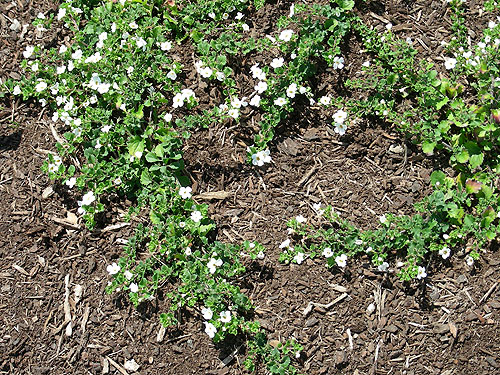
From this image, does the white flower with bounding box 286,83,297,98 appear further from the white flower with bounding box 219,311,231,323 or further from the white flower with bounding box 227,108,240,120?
the white flower with bounding box 219,311,231,323

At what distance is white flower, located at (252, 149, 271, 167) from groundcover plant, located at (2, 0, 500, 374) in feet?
0.03

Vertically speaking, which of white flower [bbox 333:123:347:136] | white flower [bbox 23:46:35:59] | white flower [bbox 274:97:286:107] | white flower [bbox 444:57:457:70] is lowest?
white flower [bbox 23:46:35:59]

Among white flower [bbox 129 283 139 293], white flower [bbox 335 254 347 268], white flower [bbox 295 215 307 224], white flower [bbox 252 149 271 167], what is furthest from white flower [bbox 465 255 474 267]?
white flower [bbox 129 283 139 293]

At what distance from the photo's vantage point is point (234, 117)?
12.3 ft

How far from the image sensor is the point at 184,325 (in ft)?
11.6

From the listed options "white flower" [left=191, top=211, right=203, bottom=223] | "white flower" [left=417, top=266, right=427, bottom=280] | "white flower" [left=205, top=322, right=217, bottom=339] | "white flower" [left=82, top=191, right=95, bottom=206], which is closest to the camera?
"white flower" [left=205, top=322, right=217, bottom=339]

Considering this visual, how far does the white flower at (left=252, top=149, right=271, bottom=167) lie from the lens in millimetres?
3744

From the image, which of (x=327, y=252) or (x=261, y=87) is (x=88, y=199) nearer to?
(x=261, y=87)

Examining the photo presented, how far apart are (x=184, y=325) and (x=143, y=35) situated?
84.3 inches

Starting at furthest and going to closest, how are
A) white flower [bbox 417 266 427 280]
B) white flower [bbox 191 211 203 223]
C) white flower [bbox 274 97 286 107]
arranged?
white flower [bbox 274 97 286 107]
white flower [bbox 191 211 203 223]
white flower [bbox 417 266 427 280]

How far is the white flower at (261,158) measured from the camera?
12.3 ft

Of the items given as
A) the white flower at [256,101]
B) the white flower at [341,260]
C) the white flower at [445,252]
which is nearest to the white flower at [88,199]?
the white flower at [256,101]

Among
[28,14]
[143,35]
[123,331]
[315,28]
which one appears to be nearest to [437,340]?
[123,331]

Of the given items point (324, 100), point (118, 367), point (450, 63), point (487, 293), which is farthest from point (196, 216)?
point (450, 63)
